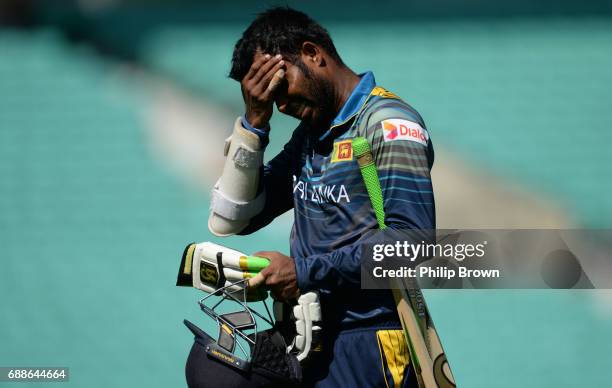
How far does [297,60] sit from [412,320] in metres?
0.72

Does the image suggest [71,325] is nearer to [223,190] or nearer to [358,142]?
[223,190]

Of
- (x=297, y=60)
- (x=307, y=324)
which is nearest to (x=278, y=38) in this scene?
(x=297, y=60)

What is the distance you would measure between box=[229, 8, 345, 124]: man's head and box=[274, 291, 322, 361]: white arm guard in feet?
1.54

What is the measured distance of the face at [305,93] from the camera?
8.19 feet

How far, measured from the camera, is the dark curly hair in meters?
2.52

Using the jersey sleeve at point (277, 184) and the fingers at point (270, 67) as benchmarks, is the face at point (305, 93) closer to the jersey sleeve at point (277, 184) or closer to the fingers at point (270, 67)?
the fingers at point (270, 67)

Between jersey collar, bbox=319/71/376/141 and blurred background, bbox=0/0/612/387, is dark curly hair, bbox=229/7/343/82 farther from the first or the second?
blurred background, bbox=0/0/612/387

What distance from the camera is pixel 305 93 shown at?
2494 millimetres

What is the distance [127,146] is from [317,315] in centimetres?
249

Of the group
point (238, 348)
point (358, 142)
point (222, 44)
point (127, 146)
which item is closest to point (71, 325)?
point (127, 146)

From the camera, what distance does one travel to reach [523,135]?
4473 mm

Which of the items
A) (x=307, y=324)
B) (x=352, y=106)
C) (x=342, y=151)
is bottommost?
(x=307, y=324)

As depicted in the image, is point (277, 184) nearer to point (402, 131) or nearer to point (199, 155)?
point (402, 131)

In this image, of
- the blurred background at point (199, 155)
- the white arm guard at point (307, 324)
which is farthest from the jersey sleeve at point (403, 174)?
the blurred background at point (199, 155)
